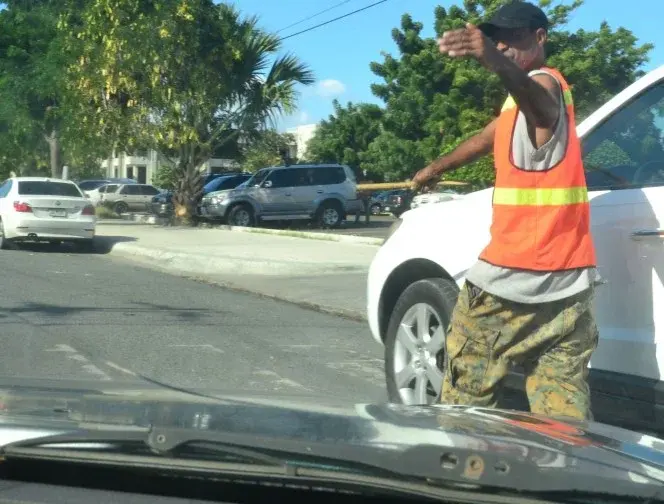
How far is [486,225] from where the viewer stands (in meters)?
4.89

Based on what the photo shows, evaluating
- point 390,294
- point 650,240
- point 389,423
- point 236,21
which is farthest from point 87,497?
point 236,21

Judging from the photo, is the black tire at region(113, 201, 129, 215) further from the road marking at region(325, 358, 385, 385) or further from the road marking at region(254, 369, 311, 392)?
the road marking at region(254, 369, 311, 392)

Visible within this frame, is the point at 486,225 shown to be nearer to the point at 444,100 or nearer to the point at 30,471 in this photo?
the point at 30,471

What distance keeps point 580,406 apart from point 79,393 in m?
1.77

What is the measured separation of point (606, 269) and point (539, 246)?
2.36ft

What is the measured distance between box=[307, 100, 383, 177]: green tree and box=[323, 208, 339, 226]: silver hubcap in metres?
15.3

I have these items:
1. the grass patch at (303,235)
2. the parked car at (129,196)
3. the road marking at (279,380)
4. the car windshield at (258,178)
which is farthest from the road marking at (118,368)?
the parked car at (129,196)

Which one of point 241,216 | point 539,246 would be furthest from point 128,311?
point 241,216

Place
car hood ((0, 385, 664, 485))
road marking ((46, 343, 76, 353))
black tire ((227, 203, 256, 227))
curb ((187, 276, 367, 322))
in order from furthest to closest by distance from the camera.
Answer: black tire ((227, 203, 256, 227)) < curb ((187, 276, 367, 322)) < road marking ((46, 343, 76, 353)) < car hood ((0, 385, 664, 485))

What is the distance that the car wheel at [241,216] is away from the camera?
28250 millimetres

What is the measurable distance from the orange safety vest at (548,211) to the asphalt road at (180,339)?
1.68 m

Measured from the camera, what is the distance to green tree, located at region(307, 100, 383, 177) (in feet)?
156

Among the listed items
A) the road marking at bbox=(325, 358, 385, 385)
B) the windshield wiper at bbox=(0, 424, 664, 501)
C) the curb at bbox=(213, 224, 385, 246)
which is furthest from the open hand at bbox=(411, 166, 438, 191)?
the curb at bbox=(213, 224, 385, 246)

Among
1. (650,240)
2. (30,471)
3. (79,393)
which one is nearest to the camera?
(30,471)
